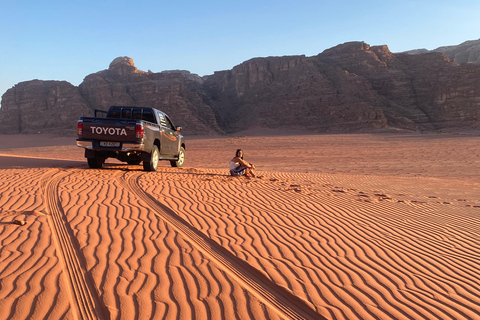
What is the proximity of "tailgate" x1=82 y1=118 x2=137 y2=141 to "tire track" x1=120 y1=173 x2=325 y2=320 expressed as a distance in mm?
4577

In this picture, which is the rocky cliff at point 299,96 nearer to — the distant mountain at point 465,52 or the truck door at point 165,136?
the truck door at point 165,136

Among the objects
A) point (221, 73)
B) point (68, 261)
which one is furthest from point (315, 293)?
point (221, 73)

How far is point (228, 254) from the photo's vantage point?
14.0 feet

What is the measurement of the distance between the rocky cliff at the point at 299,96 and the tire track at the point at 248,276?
5368 centimetres

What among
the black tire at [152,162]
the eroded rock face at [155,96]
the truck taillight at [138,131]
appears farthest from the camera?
the eroded rock face at [155,96]

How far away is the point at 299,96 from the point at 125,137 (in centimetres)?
6279

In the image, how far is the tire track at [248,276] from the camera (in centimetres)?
308

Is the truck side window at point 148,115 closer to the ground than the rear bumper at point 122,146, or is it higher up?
higher up

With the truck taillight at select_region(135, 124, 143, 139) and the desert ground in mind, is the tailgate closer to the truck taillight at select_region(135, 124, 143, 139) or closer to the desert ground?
the truck taillight at select_region(135, 124, 143, 139)

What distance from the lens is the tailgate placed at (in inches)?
384

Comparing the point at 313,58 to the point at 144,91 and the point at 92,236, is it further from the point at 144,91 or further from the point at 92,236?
the point at 92,236

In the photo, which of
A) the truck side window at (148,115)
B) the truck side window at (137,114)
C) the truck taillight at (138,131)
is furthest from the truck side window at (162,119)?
the truck taillight at (138,131)

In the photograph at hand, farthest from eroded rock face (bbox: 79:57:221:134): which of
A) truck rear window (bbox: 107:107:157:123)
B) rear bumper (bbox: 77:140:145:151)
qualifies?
rear bumper (bbox: 77:140:145:151)

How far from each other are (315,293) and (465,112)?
66.0 meters
